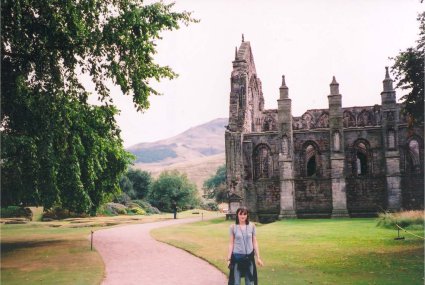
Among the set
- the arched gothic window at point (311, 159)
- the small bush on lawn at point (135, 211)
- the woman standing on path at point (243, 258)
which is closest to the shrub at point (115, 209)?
the small bush on lawn at point (135, 211)

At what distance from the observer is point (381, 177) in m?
34.3

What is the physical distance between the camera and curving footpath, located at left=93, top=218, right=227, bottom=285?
36.1 ft

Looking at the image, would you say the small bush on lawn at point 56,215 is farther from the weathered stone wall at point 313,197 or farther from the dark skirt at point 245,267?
the dark skirt at point 245,267

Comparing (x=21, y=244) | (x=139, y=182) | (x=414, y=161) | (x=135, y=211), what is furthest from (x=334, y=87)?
(x=139, y=182)

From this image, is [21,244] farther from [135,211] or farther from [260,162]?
[135,211]

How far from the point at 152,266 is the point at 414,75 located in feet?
38.1

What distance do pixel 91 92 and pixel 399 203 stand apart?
83.8 feet

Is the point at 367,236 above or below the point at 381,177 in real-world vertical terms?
below

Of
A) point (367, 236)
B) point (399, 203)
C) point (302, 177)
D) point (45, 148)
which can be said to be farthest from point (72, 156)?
point (399, 203)

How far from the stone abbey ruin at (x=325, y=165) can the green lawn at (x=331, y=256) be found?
525 inches

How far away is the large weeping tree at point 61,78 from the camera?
14.0 metres

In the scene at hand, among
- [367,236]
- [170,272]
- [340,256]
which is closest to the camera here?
[170,272]

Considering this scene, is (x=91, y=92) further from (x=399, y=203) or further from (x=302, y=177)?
(x=399, y=203)

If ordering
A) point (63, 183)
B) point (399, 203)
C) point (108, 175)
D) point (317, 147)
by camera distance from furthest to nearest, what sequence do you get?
point (317, 147)
point (399, 203)
point (108, 175)
point (63, 183)
